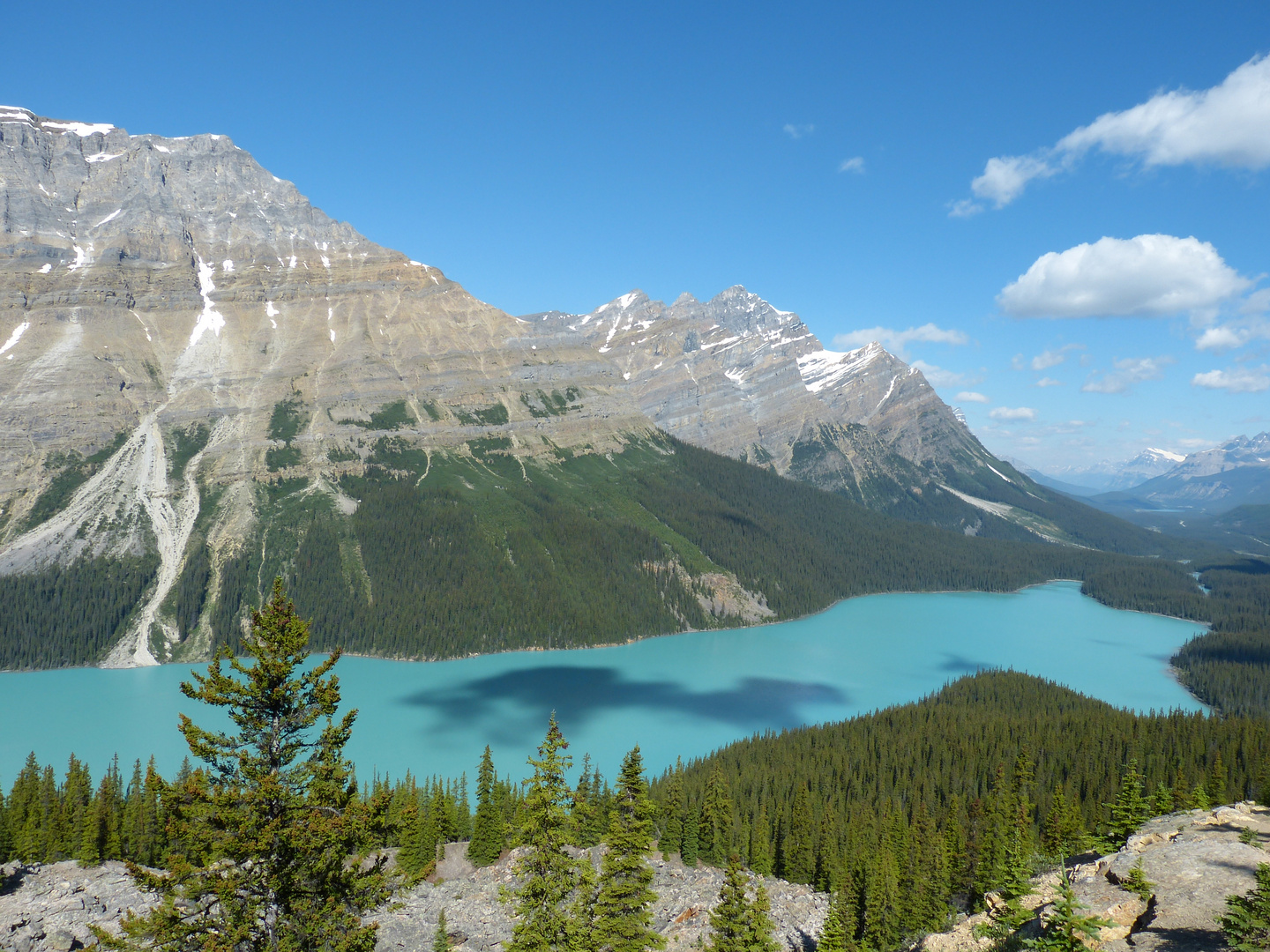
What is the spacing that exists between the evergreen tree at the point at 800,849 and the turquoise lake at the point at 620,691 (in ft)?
101

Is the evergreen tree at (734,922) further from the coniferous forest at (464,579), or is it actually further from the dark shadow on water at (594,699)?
the coniferous forest at (464,579)

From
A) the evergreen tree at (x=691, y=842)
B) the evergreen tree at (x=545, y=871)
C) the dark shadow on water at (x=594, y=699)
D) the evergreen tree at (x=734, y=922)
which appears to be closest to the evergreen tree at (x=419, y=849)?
the evergreen tree at (x=691, y=842)

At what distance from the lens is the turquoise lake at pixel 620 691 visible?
286 feet

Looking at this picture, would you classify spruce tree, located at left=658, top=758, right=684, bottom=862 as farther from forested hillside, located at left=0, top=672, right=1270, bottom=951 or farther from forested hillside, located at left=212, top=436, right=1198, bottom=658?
forested hillside, located at left=212, top=436, right=1198, bottom=658

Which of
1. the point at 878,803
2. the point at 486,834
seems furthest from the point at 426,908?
the point at 878,803

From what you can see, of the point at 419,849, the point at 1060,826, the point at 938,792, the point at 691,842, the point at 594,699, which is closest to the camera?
the point at 1060,826

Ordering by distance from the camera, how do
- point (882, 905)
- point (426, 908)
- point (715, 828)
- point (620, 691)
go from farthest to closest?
point (620, 691) < point (715, 828) < point (426, 908) < point (882, 905)

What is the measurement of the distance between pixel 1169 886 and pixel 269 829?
21031mm

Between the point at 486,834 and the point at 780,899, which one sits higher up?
the point at 486,834

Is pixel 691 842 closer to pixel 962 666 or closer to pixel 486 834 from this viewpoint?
pixel 486 834

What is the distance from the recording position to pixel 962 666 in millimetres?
136000

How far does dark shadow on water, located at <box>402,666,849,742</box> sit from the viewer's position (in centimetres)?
9912

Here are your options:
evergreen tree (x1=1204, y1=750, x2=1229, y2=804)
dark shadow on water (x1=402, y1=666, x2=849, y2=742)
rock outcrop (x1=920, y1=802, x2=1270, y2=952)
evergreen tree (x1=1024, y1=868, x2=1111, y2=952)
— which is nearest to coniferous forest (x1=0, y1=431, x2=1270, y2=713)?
dark shadow on water (x1=402, y1=666, x2=849, y2=742)

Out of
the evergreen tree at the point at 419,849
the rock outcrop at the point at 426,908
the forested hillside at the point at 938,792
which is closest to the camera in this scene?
the rock outcrop at the point at 426,908
